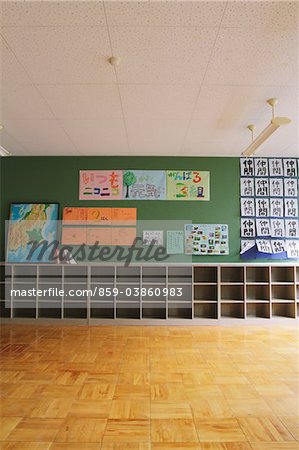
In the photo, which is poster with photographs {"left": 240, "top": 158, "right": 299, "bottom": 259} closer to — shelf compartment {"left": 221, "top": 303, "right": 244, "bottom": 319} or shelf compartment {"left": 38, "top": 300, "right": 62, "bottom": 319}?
shelf compartment {"left": 221, "top": 303, "right": 244, "bottom": 319}

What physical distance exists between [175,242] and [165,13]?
353 centimetres

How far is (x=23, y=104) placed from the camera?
361cm

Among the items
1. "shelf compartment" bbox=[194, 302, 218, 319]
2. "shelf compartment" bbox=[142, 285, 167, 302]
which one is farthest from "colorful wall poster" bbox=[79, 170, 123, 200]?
"shelf compartment" bbox=[194, 302, 218, 319]

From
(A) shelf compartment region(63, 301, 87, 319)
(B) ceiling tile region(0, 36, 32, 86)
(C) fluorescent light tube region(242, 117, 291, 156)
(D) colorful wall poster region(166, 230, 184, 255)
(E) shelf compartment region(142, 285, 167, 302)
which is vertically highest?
(B) ceiling tile region(0, 36, 32, 86)

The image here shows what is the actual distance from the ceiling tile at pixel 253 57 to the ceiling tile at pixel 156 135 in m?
1.12

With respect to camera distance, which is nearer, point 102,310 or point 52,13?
point 52,13

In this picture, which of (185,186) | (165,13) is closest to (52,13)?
(165,13)

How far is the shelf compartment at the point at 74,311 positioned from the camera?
17.1 ft

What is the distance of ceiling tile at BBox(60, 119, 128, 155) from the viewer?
4.17m

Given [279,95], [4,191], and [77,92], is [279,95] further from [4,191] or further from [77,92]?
[4,191]

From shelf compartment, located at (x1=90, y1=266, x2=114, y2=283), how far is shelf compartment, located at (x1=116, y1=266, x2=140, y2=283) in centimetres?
10

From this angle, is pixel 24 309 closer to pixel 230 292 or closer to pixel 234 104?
pixel 230 292

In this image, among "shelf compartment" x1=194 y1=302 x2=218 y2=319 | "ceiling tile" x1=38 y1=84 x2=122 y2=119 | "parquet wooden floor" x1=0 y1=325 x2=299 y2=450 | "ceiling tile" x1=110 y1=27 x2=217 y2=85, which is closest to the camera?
"parquet wooden floor" x1=0 y1=325 x2=299 y2=450

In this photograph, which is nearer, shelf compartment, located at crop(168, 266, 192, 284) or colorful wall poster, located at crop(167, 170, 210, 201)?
shelf compartment, located at crop(168, 266, 192, 284)
